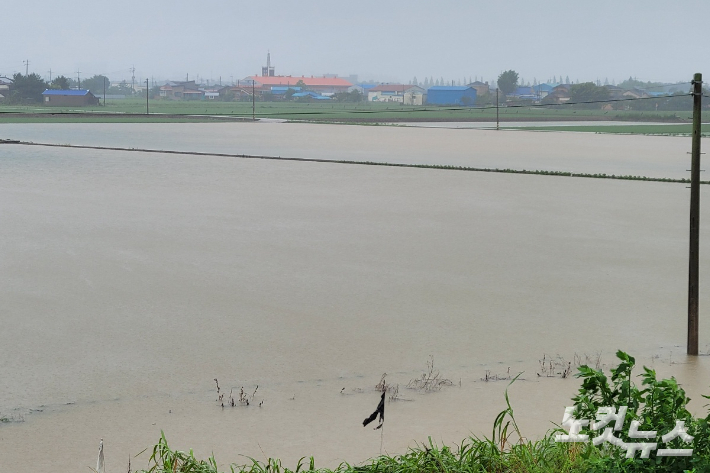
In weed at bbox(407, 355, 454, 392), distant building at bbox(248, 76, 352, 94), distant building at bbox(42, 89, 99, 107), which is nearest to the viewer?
weed at bbox(407, 355, 454, 392)

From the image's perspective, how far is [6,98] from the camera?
225 feet

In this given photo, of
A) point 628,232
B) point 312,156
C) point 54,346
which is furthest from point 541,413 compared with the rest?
point 312,156

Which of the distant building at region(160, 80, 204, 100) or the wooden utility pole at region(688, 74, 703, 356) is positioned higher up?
the distant building at region(160, 80, 204, 100)

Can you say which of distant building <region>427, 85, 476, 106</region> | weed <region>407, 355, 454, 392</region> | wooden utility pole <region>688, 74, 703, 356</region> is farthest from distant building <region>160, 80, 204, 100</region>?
weed <region>407, 355, 454, 392</region>

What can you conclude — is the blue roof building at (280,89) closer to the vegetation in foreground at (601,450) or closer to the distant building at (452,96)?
the distant building at (452,96)

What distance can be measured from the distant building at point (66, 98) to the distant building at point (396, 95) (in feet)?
Answer: 129

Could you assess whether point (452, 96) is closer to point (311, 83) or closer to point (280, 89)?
point (280, 89)

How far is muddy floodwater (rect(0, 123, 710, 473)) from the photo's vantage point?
550 centimetres

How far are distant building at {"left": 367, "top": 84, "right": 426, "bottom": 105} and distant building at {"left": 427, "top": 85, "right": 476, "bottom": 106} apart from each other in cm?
426

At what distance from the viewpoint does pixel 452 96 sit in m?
90.1

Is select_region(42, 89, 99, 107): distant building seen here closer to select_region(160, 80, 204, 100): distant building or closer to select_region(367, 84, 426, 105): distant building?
select_region(367, 84, 426, 105): distant building

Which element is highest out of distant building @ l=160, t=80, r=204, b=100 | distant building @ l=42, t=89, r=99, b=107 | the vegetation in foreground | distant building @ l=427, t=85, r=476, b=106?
distant building @ l=160, t=80, r=204, b=100

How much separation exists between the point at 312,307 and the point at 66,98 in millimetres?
62346

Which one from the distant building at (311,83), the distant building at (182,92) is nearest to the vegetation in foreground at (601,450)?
the distant building at (182,92)
